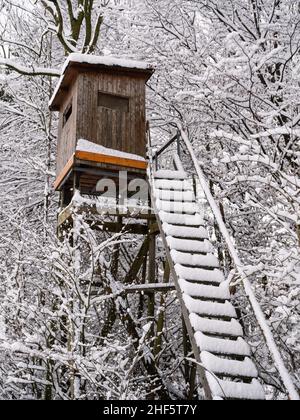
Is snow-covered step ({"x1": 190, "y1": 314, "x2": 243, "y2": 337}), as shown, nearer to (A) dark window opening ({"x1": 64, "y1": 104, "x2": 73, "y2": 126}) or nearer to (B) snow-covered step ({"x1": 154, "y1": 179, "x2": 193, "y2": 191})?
(B) snow-covered step ({"x1": 154, "y1": 179, "x2": 193, "y2": 191})

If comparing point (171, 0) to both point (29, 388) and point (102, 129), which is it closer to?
point (102, 129)

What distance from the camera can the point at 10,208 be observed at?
40.8 ft

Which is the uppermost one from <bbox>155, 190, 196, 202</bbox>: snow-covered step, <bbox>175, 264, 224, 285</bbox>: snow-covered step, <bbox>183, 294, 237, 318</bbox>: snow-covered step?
<bbox>155, 190, 196, 202</bbox>: snow-covered step

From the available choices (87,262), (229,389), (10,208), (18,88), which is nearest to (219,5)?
(87,262)

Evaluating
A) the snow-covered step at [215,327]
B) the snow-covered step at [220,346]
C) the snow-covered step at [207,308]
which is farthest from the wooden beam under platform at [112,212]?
the snow-covered step at [220,346]

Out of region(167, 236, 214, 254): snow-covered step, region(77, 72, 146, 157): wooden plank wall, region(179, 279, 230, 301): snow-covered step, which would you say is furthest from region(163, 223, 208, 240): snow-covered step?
region(77, 72, 146, 157): wooden plank wall

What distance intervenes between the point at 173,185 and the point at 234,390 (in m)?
4.42

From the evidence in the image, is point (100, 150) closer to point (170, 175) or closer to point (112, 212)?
point (112, 212)

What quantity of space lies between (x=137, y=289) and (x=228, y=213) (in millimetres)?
3453

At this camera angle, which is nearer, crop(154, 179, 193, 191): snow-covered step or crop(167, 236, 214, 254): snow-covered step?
crop(167, 236, 214, 254): snow-covered step

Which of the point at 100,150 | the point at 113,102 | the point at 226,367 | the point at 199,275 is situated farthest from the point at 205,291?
the point at 113,102

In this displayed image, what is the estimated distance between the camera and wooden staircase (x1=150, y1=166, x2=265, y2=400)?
523 cm

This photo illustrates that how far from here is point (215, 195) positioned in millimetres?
9320

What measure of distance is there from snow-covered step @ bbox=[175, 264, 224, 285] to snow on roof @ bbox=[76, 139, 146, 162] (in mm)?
3209
